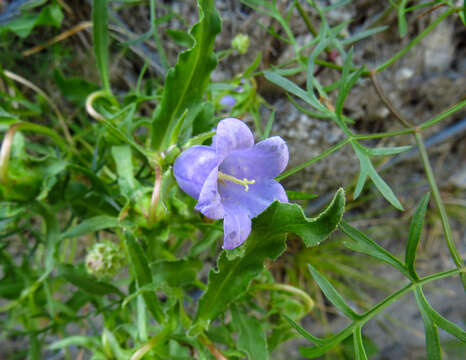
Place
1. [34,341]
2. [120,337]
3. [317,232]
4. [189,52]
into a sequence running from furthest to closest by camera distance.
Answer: [34,341] → [120,337] → [189,52] → [317,232]

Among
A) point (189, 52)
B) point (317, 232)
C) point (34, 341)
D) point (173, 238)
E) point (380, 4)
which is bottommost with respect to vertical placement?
point (34, 341)

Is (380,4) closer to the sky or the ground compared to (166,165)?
closer to the ground

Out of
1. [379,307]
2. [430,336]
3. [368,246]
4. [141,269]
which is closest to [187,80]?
[141,269]

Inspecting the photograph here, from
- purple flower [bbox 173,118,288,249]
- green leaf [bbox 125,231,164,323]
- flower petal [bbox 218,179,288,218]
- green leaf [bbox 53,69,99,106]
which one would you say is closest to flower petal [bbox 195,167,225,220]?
purple flower [bbox 173,118,288,249]

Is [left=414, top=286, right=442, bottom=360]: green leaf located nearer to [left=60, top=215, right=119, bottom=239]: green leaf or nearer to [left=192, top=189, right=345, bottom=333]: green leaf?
[left=192, top=189, right=345, bottom=333]: green leaf

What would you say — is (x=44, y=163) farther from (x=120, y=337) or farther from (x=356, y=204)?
(x=356, y=204)

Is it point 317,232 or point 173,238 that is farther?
point 173,238

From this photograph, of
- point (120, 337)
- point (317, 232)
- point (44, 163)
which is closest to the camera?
point (317, 232)

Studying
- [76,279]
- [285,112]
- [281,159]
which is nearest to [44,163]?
[76,279]
